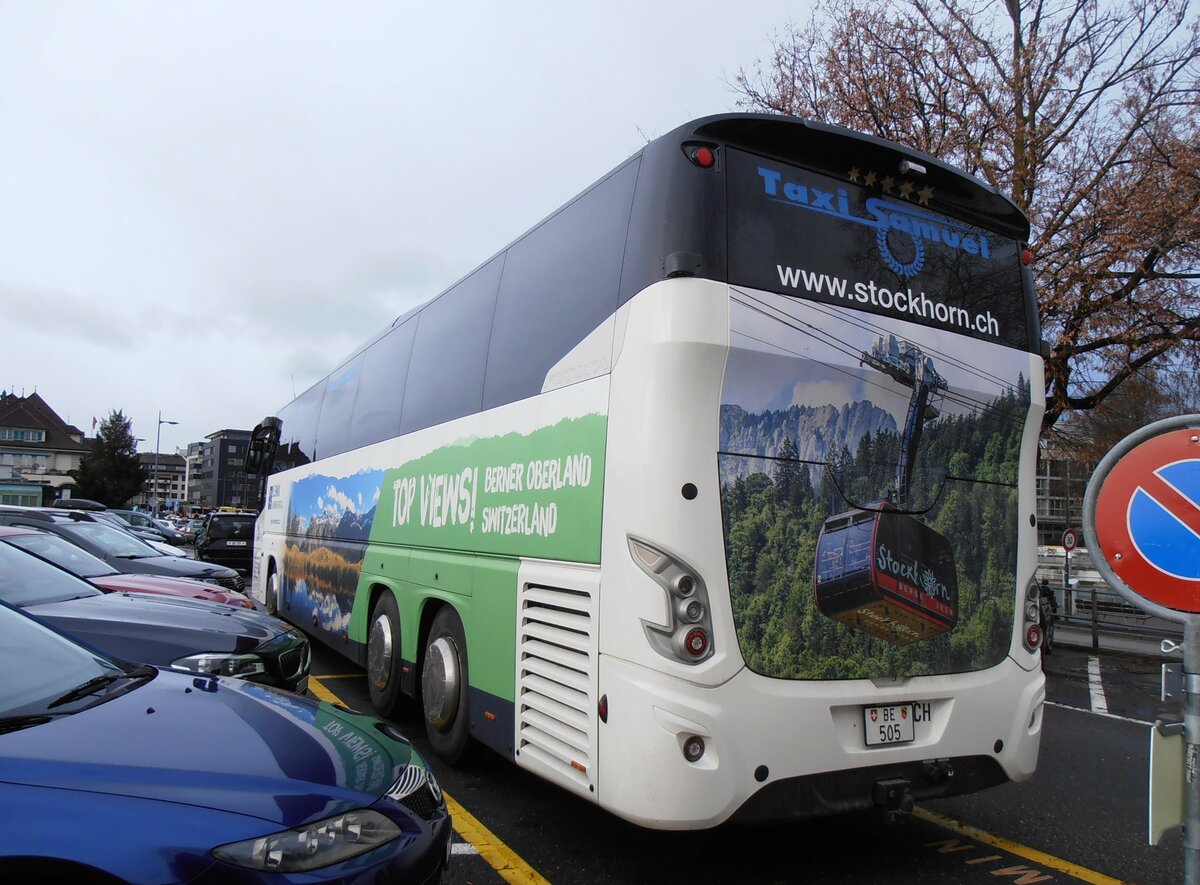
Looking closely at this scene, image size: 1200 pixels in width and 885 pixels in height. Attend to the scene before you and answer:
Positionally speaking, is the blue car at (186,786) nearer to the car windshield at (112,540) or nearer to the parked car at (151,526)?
the car windshield at (112,540)

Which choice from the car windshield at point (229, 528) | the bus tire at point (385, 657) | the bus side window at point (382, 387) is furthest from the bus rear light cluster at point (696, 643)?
the car windshield at point (229, 528)

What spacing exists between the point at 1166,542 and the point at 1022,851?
Result: 239 centimetres

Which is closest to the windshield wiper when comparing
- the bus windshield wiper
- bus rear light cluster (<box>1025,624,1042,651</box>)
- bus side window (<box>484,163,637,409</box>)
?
the bus windshield wiper

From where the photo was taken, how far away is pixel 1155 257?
13.4 meters

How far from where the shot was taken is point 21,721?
2.48m

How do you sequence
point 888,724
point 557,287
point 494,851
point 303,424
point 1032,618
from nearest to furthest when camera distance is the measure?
point 888,724
point 494,851
point 1032,618
point 557,287
point 303,424

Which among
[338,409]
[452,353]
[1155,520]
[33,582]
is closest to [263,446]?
[338,409]

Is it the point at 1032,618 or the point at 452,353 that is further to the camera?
the point at 452,353

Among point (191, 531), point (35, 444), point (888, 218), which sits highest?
point (35, 444)

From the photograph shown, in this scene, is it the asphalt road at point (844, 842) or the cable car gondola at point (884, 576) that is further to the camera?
the asphalt road at point (844, 842)

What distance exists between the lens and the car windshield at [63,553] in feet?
25.1

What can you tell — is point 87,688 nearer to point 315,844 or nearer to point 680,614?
point 315,844

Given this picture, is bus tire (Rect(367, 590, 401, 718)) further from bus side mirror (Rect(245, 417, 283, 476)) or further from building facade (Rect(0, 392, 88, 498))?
building facade (Rect(0, 392, 88, 498))

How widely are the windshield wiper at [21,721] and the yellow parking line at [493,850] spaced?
1.86 meters
